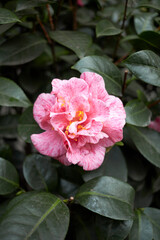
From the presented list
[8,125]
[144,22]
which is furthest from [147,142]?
[8,125]

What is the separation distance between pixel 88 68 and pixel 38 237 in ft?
1.43

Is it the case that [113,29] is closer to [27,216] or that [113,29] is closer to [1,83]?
[1,83]

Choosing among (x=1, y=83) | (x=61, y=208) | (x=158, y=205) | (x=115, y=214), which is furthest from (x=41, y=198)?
(x=158, y=205)

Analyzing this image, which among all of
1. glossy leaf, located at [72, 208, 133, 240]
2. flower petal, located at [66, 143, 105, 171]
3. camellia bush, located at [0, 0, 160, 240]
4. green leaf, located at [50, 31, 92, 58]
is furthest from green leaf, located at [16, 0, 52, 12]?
glossy leaf, located at [72, 208, 133, 240]

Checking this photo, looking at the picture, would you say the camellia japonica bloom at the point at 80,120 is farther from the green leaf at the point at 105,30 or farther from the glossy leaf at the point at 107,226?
the green leaf at the point at 105,30

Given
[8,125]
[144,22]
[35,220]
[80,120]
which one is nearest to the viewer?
[35,220]

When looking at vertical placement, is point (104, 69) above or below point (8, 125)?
above

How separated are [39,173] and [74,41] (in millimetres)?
444

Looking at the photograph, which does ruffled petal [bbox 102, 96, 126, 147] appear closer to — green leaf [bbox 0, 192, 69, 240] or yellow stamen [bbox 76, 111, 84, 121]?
yellow stamen [bbox 76, 111, 84, 121]

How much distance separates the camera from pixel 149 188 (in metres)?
Result: 1.00

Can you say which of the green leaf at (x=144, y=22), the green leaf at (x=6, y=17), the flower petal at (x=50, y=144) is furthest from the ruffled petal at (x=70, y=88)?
the green leaf at (x=144, y=22)

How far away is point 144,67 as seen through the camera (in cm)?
67

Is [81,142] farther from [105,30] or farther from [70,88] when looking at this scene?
[105,30]

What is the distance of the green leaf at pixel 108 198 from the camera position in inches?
23.8
